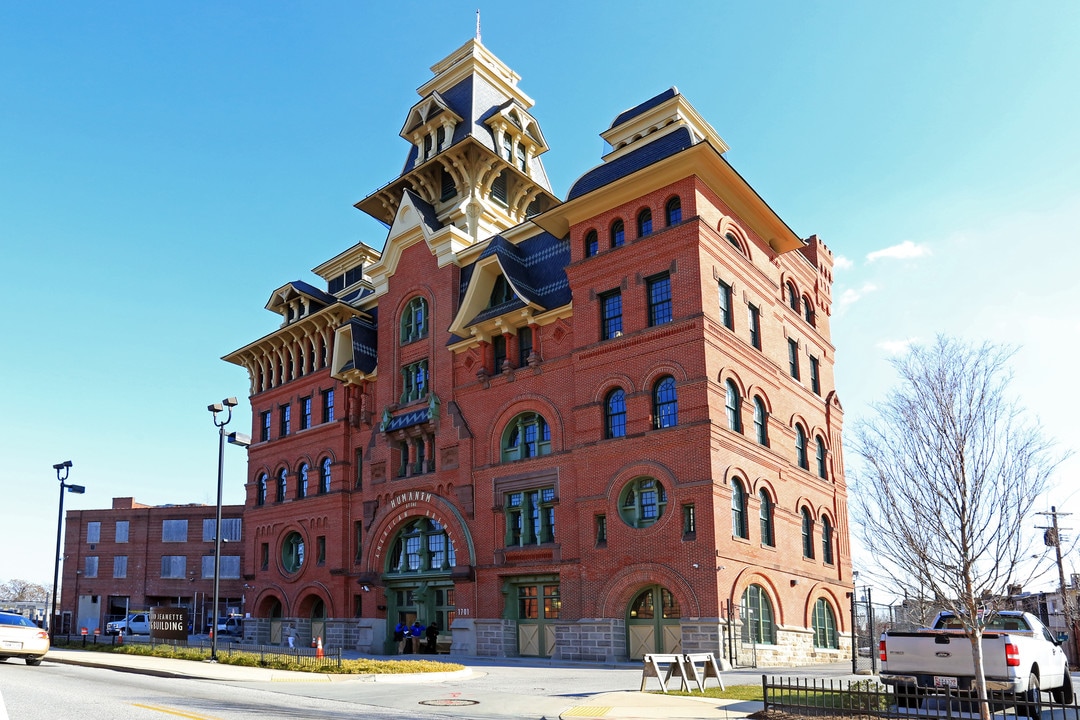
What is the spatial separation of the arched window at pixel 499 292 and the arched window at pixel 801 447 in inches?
529

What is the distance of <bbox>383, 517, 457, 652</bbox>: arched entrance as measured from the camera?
38.7m

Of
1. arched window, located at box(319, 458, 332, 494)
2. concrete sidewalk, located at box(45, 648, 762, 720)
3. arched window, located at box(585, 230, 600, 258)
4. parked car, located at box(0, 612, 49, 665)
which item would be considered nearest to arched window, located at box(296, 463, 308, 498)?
arched window, located at box(319, 458, 332, 494)

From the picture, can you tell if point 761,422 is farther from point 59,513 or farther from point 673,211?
point 59,513

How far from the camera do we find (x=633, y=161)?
33656 millimetres

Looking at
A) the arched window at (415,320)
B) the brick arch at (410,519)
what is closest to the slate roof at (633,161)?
the arched window at (415,320)

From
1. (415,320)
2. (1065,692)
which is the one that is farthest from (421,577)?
(1065,692)

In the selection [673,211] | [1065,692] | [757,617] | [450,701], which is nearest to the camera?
[1065,692]

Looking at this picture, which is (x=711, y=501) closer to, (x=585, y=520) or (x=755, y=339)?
(x=585, y=520)

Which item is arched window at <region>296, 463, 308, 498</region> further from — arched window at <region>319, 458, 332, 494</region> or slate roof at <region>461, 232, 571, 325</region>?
slate roof at <region>461, 232, 571, 325</region>

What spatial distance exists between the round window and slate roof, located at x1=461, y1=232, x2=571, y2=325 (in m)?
17.2

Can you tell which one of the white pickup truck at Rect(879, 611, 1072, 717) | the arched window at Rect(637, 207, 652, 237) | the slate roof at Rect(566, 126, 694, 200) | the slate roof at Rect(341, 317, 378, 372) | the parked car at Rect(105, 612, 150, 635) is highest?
the slate roof at Rect(566, 126, 694, 200)

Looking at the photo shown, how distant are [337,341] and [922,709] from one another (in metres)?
34.9

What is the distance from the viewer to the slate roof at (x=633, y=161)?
32.3m

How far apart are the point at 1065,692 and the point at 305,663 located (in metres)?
17.9
